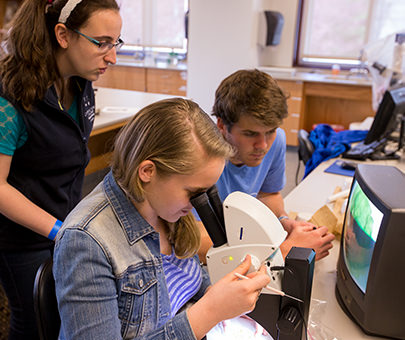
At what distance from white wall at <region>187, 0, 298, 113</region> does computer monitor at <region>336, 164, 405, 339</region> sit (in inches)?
156

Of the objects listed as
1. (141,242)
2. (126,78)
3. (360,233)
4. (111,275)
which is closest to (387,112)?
(360,233)

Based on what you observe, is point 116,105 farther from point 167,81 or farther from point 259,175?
point 167,81

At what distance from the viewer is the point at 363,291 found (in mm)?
988

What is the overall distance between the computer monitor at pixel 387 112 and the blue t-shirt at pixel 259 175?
1.00 meters

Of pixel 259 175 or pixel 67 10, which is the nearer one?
pixel 67 10

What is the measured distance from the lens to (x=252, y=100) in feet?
4.41

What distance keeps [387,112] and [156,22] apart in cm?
473

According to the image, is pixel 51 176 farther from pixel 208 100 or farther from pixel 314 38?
pixel 314 38

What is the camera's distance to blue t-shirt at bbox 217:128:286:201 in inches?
60.6

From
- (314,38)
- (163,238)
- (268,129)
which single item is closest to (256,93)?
(268,129)

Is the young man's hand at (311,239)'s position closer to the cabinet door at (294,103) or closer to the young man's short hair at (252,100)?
the young man's short hair at (252,100)

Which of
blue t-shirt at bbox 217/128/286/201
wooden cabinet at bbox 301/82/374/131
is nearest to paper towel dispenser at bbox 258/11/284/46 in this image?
wooden cabinet at bbox 301/82/374/131

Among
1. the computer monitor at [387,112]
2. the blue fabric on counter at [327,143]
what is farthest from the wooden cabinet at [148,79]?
the computer monitor at [387,112]

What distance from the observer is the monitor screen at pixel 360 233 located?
95 centimetres
